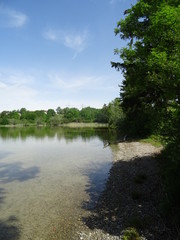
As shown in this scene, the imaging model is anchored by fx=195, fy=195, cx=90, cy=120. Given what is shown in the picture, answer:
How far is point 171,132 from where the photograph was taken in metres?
6.89

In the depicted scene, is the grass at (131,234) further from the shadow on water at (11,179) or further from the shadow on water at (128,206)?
the shadow on water at (11,179)

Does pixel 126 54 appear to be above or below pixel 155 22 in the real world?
below

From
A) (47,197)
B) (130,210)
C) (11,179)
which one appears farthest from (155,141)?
(11,179)

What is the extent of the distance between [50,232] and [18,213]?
2585mm

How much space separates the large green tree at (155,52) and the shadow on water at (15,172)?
1041 centimetres

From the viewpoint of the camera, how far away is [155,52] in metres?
9.66

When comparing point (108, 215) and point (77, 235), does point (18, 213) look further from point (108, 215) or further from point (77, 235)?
point (108, 215)

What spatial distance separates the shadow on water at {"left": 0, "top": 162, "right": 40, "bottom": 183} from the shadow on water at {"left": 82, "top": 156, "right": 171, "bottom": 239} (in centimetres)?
565

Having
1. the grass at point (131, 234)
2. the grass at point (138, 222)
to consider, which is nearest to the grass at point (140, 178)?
the grass at point (138, 222)

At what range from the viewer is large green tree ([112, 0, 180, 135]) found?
354 inches

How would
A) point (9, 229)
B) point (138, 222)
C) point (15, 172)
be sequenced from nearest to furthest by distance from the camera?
point (138, 222), point (9, 229), point (15, 172)

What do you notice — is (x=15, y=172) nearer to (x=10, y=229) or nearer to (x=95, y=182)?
(x=95, y=182)

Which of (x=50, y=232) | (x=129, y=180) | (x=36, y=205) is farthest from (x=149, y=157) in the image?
(x=50, y=232)

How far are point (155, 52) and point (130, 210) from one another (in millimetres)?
7456
